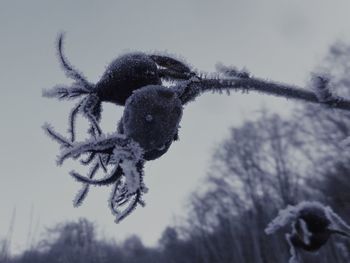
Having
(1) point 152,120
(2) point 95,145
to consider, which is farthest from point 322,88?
(2) point 95,145

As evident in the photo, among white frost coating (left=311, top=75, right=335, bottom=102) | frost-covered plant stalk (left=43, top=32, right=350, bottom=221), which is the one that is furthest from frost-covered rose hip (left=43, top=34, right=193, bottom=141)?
white frost coating (left=311, top=75, right=335, bottom=102)

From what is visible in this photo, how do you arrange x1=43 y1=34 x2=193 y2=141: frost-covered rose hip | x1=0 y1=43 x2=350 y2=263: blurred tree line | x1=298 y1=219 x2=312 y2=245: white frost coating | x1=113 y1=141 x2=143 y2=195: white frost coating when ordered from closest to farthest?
x1=113 y1=141 x2=143 y2=195: white frost coating < x1=43 y1=34 x2=193 y2=141: frost-covered rose hip < x1=298 y1=219 x2=312 y2=245: white frost coating < x1=0 y1=43 x2=350 y2=263: blurred tree line

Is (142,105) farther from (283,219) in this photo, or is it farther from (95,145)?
(283,219)

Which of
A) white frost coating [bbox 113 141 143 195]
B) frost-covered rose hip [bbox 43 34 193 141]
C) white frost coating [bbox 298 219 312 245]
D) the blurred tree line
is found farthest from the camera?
the blurred tree line

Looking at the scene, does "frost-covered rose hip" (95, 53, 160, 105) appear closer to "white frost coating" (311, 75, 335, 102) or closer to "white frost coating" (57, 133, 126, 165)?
"white frost coating" (57, 133, 126, 165)

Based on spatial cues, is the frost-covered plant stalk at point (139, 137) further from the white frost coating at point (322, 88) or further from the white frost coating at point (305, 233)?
the white frost coating at point (305, 233)

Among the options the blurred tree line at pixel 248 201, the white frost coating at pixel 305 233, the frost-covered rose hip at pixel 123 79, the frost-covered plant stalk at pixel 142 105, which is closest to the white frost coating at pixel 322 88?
the frost-covered plant stalk at pixel 142 105
